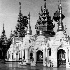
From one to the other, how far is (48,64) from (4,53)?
3215cm

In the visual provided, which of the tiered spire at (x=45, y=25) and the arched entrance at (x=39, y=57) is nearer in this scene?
the arched entrance at (x=39, y=57)

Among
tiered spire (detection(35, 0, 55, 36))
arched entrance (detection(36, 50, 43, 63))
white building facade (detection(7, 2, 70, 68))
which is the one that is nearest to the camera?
white building facade (detection(7, 2, 70, 68))

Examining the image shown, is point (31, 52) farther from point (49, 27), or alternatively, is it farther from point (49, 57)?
point (49, 27)

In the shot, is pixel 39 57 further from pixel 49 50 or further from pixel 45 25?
pixel 45 25

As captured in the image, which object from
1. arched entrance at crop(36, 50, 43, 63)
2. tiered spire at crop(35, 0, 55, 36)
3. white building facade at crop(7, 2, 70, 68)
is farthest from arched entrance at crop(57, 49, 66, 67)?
tiered spire at crop(35, 0, 55, 36)

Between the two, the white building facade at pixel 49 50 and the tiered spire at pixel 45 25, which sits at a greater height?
the tiered spire at pixel 45 25

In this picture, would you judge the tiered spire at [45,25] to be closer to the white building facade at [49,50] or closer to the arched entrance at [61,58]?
the white building facade at [49,50]

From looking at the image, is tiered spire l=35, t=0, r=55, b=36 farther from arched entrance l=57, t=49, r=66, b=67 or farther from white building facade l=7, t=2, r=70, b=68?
arched entrance l=57, t=49, r=66, b=67

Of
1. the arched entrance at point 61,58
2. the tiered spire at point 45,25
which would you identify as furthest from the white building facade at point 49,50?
the tiered spire at point 45,25

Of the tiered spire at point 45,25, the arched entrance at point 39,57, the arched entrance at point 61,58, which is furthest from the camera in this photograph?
the tiered spire at point 45,25

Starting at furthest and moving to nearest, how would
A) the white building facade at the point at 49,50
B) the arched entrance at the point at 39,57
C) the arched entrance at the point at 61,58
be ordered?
the arched entrance at the point at 39,57 → the arched entrance at the point at 61,58 → the white building facade at the point at 49,50

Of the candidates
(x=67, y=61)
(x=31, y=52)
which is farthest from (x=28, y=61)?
(x=67, y=61)

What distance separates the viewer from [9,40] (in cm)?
8150

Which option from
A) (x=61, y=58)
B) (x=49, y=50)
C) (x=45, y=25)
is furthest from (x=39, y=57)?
(x=45, y=25)
